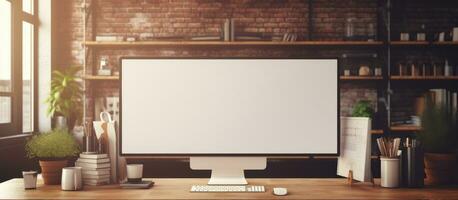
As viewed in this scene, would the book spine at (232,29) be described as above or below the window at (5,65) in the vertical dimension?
above

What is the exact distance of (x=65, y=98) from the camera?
5062 millimetres

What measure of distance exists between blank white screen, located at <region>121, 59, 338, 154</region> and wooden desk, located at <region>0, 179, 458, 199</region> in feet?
0.54

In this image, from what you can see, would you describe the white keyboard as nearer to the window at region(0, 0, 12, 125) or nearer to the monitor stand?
the monitor stand

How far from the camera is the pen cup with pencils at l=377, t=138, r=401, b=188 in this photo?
217 centimetres

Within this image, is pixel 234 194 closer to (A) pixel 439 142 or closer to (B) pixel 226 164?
(B) pixel 226 164

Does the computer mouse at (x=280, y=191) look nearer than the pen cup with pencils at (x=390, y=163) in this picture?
Yes

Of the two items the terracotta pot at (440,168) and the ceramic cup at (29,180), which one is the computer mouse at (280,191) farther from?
the ceramic cup at (29,180)

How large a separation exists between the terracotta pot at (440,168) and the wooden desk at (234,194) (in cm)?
10

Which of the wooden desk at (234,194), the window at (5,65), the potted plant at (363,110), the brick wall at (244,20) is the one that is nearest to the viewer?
the wooden desk at (234,194)

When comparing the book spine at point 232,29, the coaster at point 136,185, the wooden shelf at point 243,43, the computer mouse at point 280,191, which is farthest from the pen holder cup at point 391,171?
the book spine at point 232,29

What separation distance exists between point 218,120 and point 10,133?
2.86m

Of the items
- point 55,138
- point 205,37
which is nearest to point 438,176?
point 55,138

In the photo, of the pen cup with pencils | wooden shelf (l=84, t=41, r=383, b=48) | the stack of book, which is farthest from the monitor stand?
wooden shelf (l=84, t=41, r=383, b=48)

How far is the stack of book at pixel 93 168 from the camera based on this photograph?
87.5 inches
